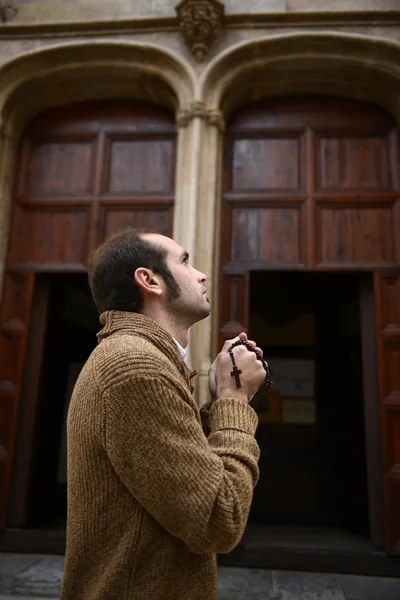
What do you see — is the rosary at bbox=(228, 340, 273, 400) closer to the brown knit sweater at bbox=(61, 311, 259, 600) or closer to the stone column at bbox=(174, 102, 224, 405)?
the brown knit sweater at bbox=(61, 311, 259, 600)

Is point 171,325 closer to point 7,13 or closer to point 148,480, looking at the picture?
point 148,480

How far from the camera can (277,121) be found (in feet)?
16.1

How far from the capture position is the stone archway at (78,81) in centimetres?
474

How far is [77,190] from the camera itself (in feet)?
16.1

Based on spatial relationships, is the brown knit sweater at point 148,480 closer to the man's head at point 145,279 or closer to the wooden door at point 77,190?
the man's head at point 145,279

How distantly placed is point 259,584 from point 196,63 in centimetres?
425

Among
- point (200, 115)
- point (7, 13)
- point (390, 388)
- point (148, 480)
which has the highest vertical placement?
point (7, 13)

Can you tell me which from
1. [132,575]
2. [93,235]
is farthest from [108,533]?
[93,235]

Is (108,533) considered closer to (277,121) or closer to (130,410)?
(130,410)

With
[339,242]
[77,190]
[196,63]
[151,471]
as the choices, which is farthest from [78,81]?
[151,471]

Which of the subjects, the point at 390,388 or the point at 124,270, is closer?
the point at 124,270

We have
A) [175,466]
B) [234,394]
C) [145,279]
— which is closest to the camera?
[175,466]

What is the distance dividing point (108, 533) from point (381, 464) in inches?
139

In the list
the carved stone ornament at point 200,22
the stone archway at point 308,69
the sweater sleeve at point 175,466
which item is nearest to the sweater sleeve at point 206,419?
the sweater sleeve at point 175,466
